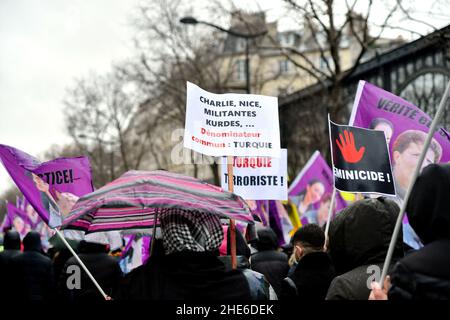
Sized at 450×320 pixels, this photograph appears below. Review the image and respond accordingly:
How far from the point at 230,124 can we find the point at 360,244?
69.5 inches

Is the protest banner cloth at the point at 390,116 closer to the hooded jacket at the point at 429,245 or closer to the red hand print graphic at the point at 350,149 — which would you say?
the red hand print graphic at the point at 350,149

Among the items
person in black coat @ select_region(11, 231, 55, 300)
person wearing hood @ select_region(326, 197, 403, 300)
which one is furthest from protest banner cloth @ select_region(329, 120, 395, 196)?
person in black coat @ select_region(11, 231, 55, 300)

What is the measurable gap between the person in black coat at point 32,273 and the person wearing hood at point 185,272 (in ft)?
19.1

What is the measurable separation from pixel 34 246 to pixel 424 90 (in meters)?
19.3

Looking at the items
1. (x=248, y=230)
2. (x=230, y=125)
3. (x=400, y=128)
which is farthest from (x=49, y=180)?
(x=400, y=128)

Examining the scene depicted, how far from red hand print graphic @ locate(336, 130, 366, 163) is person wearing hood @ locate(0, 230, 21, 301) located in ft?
16.1

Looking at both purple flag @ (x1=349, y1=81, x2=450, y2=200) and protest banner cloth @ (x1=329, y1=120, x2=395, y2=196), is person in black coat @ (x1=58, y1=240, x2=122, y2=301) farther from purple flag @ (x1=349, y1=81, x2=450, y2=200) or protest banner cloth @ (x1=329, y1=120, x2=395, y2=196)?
purple flag @ (x1=349, y1=81, x2=450, y2=200)

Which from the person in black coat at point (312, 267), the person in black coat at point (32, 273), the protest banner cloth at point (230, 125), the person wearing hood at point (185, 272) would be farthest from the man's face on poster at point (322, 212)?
the person wearing hood at point (185, 272)

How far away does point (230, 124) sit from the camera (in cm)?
580

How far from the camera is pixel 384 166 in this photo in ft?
20.9

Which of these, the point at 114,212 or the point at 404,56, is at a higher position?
the point at 404,56

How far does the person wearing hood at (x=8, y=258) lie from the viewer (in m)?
9.36
